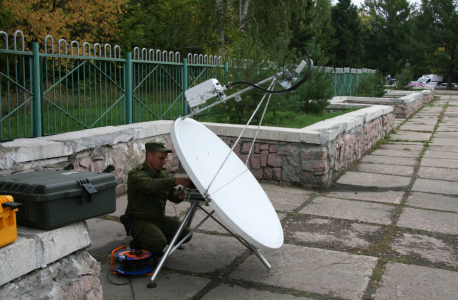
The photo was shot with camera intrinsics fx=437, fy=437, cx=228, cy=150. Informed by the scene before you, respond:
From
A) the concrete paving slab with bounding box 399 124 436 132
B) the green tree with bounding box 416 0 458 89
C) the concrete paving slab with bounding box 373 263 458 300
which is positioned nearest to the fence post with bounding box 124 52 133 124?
the concrete paving slab with bounding box 373 263 458 300

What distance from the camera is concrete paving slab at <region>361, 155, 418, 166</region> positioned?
7.87 metres

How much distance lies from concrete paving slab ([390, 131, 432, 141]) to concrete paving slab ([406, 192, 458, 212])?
502cm

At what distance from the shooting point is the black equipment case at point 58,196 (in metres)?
2.37

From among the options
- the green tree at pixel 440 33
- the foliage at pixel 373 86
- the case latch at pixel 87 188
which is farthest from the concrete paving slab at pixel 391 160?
the green tree at pixel 440 33

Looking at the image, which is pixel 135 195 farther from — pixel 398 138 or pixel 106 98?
pixel 398 138

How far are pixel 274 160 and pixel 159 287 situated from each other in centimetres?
345

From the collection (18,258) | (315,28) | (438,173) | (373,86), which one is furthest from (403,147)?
(315,28)

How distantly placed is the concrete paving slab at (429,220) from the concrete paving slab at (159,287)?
2.53 meters

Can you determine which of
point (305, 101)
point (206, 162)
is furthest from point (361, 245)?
point (305, 101)

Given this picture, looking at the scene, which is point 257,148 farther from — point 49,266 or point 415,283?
point 49,266

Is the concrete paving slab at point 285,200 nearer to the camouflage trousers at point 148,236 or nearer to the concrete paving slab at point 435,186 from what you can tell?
the concrete paving slab at point 435,186

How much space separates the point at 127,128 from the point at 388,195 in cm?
357

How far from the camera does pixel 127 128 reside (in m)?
5.70

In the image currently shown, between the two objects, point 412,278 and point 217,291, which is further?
point 412,278
